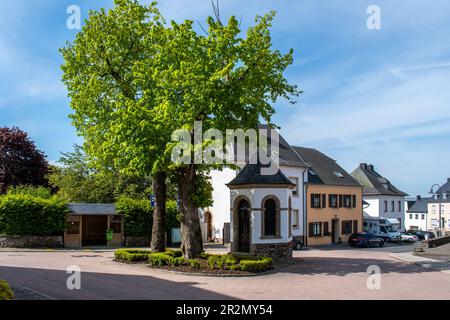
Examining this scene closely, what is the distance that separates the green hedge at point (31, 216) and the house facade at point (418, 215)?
240ft

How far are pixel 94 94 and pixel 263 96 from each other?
30.2 ft

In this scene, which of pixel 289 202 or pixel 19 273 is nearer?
pixel 19 273

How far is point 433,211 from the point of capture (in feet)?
286

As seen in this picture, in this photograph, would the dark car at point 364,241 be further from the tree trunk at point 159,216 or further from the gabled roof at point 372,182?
the tree trunk at point 159,216

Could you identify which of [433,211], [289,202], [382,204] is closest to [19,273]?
[289,202]

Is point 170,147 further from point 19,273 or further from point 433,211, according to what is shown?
point 433,211

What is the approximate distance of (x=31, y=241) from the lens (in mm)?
35000

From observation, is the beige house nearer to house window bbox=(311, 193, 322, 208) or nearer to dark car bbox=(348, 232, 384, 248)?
house window bbox=(311, 193, 322, 208)

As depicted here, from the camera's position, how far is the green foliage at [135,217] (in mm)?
38656

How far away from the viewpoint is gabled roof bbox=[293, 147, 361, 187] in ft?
158

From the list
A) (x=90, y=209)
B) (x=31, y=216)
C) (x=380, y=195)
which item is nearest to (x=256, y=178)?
(x=90, y=209)

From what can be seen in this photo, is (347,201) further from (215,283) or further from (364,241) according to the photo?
(215,283)

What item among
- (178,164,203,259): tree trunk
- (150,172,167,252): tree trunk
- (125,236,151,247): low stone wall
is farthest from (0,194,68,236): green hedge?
(178,164,203,259): tree trunk

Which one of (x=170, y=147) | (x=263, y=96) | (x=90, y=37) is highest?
(x=90, y=37)
